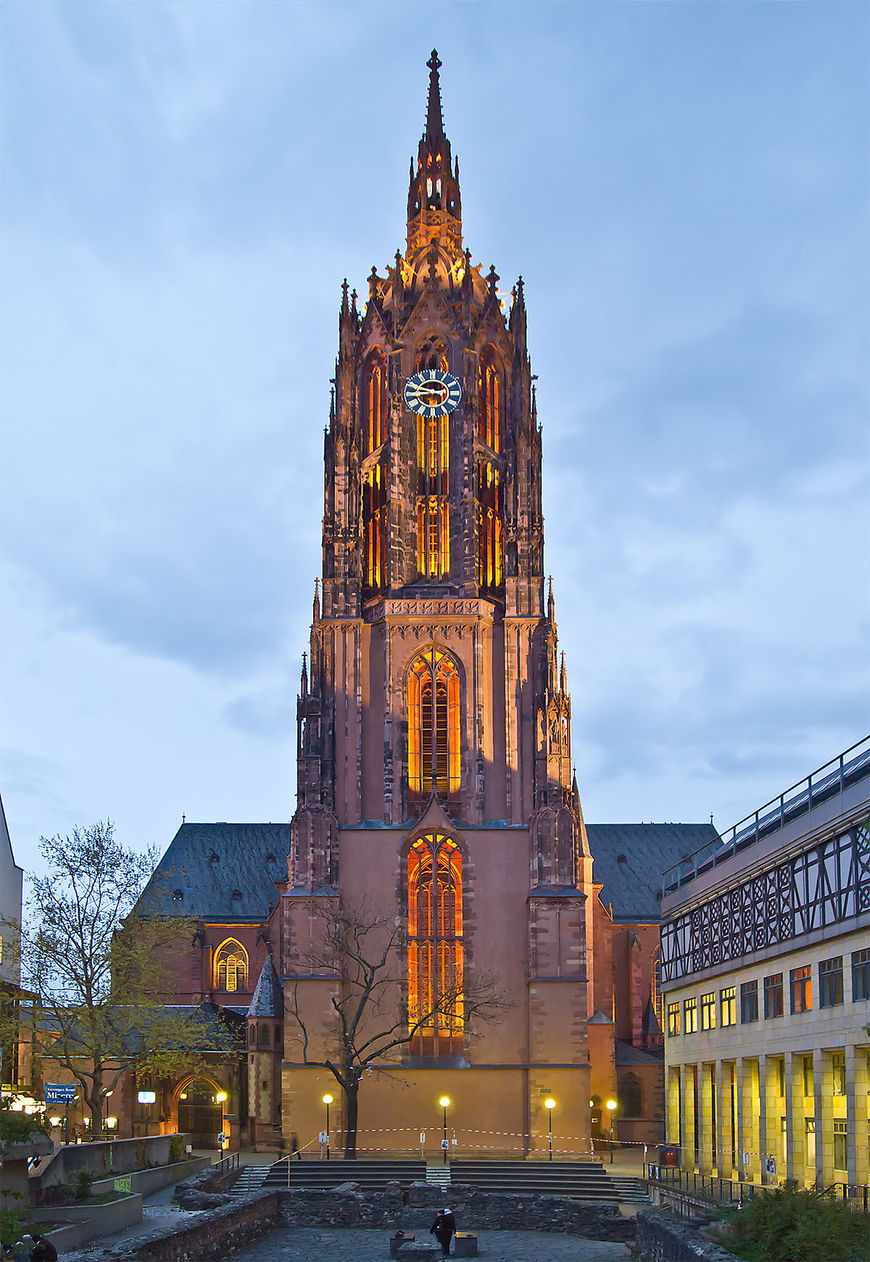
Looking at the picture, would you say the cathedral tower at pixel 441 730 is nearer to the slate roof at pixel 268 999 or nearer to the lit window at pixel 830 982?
the slate roof at pixel 268 999

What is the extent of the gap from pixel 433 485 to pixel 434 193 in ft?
61.9

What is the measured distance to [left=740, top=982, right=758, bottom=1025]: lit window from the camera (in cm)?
5266

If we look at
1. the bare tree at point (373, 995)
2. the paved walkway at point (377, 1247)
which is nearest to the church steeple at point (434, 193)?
the bare tree at point (373, 995)

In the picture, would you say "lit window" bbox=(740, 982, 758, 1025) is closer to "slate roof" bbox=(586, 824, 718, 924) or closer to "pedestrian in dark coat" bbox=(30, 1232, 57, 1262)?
"pedestrian in dark coat" bbox=(30, 1232, 57, 1262)

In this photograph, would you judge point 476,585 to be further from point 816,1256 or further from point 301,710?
point 816,1256

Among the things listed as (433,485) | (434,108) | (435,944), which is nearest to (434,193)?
(434,108)

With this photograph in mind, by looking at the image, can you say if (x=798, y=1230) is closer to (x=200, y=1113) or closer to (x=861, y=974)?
(x=861, y=974)

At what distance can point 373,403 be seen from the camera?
7769 centimetres

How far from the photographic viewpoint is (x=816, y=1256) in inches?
1075

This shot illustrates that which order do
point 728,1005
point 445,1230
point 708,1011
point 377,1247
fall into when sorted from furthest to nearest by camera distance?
point 708,1011 → point 728,1005 → point 377,1247 → point 445,1230

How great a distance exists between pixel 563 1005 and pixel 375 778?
13446 mm

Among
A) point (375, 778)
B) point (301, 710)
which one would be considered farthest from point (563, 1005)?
point (301, 710)

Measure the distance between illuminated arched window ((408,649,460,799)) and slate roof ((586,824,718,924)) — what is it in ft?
85.4

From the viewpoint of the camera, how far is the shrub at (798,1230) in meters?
27.3
